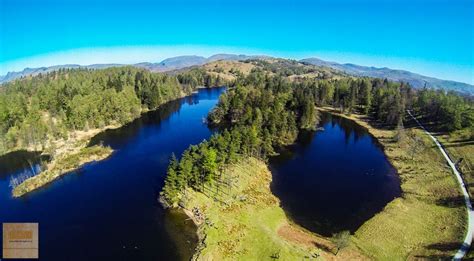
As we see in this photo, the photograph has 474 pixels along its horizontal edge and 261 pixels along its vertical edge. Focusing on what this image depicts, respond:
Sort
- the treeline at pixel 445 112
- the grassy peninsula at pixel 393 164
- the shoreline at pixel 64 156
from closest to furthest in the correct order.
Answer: the grassy peninsula at pixel 393 164 → the shoreline at pixel 64 156 → the treeline at pixel 445 112

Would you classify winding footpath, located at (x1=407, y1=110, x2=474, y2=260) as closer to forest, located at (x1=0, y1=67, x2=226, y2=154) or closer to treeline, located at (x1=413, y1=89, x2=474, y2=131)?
treeline, located at (x1=413, y1=89, x2=474, y2=131)

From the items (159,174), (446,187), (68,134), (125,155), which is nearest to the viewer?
(446,187)

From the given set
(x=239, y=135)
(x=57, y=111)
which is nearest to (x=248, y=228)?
(x=239, y=135)

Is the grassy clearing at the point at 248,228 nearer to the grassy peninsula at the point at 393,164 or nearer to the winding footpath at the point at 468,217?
the grassy peninsula at the point at 393,164

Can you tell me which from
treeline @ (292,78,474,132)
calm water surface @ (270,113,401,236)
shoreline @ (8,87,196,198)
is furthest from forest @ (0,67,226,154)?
treeline @ (292,78,474,132)

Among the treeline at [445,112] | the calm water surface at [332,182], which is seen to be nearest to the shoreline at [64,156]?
the calm water surface at [332,182]

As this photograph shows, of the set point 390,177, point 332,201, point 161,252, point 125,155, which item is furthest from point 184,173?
point 390,177

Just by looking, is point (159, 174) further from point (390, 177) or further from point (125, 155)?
point (390, 177)
